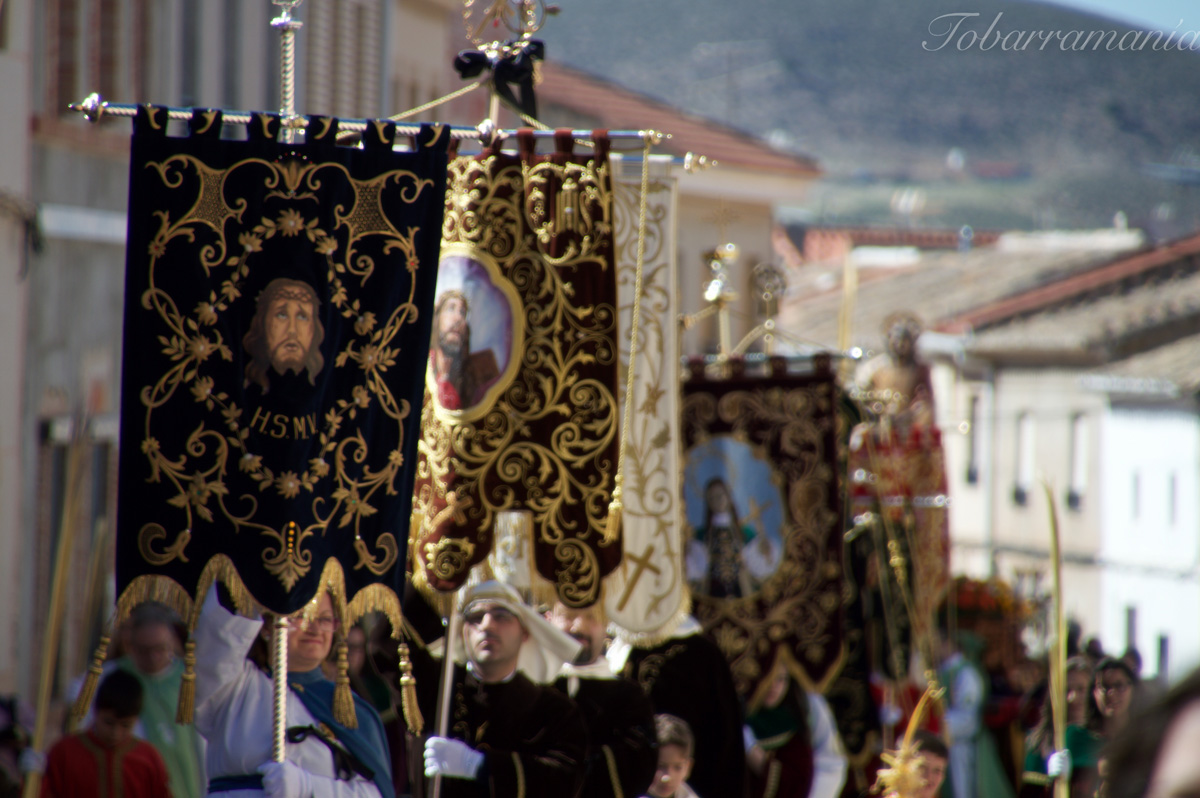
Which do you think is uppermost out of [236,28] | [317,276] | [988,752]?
[236,28]

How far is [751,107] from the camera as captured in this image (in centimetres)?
8525

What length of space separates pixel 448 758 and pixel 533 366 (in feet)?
4.07

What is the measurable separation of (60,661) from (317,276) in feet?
22.6

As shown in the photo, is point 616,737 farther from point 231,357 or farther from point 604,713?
point 231,357

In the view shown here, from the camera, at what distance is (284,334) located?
14.6 feet

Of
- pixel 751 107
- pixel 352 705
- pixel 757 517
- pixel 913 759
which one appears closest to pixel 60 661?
pixel 757 517

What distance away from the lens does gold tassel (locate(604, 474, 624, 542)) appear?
5355 mm

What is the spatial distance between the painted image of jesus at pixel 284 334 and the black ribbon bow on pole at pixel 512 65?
4.96 ft

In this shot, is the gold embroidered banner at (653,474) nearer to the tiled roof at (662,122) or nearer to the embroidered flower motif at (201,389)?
the embroidered flower motif at (201,389)

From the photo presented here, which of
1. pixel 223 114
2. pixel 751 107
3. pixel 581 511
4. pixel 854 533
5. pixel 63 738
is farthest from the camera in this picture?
pixel 751 107

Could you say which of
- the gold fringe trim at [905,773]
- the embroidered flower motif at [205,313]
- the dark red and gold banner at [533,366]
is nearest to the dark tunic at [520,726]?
the dark red and gold banner at [533,366]

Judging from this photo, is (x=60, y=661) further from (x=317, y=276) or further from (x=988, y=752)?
(x=317, y=276)

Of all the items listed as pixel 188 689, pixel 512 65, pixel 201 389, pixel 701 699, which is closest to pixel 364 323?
pixel 201 389

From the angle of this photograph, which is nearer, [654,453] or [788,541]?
[654,453]
